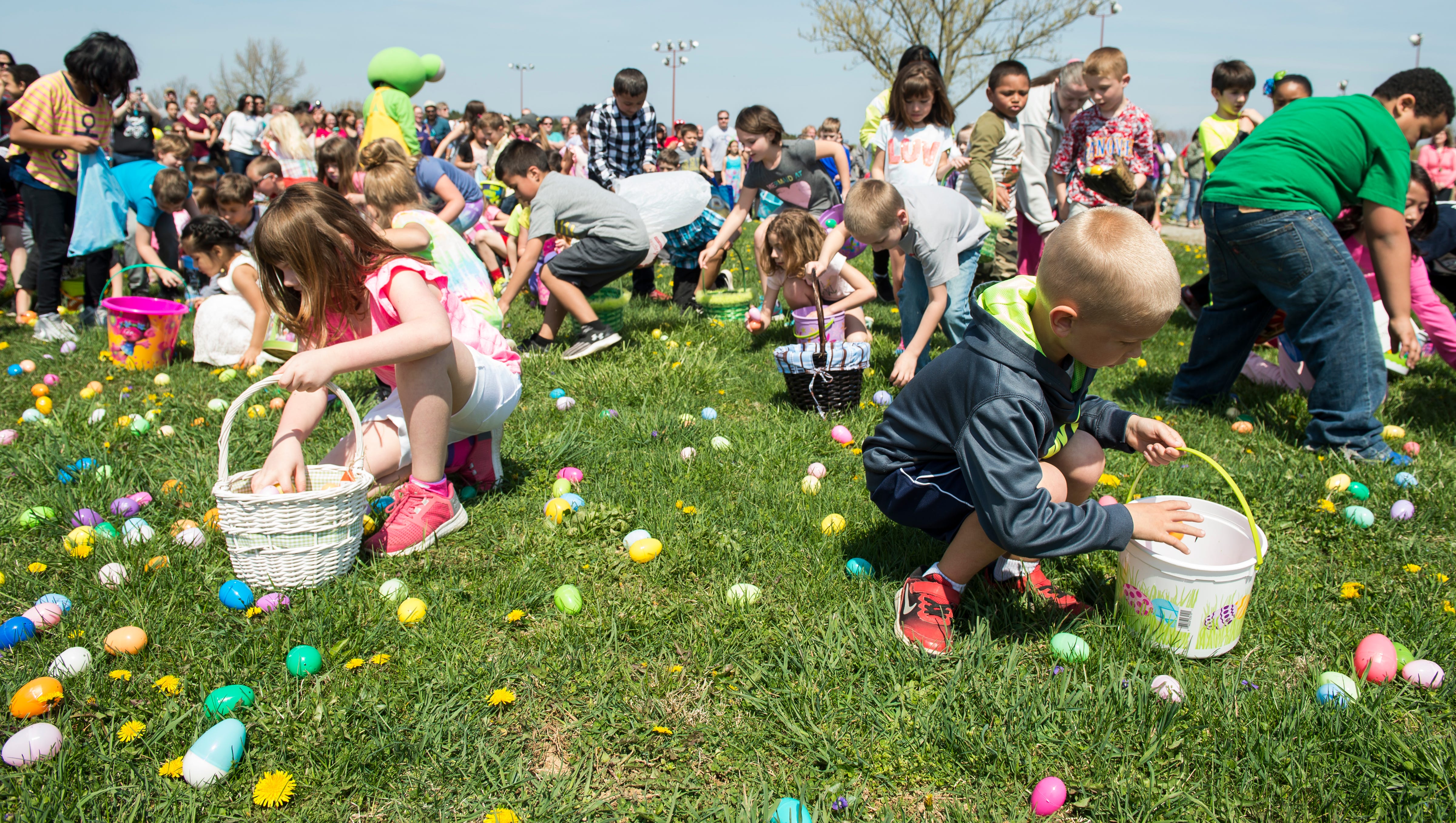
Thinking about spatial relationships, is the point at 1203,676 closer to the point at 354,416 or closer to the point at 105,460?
the point at 354,416

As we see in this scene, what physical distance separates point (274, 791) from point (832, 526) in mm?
1647

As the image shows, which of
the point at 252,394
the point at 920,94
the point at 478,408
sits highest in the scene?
the point at 920,94

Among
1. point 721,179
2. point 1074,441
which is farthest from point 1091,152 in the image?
point 721,179

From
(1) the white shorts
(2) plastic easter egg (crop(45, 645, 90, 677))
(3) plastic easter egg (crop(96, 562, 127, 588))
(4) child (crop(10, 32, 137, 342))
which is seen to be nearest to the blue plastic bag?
(4) child (crop(10, 32, 137, 342))

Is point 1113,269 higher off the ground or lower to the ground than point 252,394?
higher

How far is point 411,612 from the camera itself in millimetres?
2236

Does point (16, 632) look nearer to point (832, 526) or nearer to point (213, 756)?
point (213, 756)

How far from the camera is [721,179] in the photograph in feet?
55.1

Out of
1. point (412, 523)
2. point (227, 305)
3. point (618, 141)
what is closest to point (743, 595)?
point (412, 523)

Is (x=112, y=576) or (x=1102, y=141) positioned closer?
(x=112, y=576)

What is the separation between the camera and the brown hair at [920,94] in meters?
5.62

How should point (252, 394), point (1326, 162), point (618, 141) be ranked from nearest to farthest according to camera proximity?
point (252, 394), point (1326, 162), point (618, 141)

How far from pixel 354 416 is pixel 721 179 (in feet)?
49.9

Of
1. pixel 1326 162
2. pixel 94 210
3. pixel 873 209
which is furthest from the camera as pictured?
pixel 94 210
